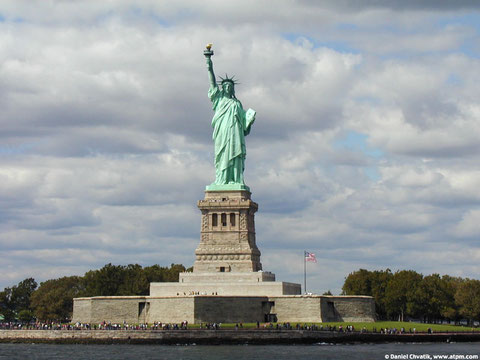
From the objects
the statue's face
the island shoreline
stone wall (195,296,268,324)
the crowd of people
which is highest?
the statue's face

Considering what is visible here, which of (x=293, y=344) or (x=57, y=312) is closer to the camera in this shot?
(x=293, y=344)

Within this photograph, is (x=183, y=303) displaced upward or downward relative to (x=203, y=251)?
downward

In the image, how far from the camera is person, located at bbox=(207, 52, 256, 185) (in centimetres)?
8100

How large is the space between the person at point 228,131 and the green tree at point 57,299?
2884 centimetres

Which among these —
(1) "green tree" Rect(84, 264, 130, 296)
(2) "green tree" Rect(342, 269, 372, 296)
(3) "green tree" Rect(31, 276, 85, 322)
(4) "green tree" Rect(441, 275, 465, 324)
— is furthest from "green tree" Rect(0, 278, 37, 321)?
(4) "green tree" Rect(441, 275, 465, 324)

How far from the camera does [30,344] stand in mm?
72000

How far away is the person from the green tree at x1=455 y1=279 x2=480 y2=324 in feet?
100

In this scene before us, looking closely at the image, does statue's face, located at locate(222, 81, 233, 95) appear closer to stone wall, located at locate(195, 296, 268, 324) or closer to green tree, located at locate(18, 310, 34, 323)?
stone wall, located at locate(195, 296, 268, 324)

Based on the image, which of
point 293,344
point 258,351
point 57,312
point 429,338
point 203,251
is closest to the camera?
point 258,351

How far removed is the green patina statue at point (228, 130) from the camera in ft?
265

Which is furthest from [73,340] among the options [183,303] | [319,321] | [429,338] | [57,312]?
[57,312]

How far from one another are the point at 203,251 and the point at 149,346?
1327 centimetres

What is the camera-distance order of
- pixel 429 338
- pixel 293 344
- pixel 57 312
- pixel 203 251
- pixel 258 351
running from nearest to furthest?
pixel 258 351 → pixel 293 344 → pixel 429 338 → pixel 203 251 → pixel 57 312

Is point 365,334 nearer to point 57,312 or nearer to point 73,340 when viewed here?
point 73,340
